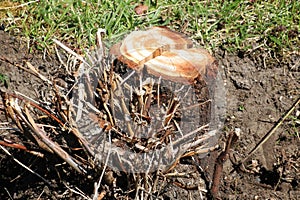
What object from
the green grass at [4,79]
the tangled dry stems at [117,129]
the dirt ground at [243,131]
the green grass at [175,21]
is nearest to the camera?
the tangled dry stems at [117,129]

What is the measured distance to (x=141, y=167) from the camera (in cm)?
248

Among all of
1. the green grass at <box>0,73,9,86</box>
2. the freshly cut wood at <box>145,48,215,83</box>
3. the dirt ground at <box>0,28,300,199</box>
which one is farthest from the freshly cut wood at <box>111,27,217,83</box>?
the green grass at <box>0,73,9,86</box>

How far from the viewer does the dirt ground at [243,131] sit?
2.68 metres

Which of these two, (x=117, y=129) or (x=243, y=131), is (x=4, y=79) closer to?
(x=117, y=129)

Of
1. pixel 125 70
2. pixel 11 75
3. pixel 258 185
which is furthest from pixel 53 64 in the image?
pixel 258 185

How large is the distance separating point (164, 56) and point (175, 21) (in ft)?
2.63

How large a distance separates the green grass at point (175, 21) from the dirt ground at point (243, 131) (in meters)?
0.09

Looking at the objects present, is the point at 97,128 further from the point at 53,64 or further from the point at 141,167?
the point at 53,64

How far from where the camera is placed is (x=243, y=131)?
2910 millimetres

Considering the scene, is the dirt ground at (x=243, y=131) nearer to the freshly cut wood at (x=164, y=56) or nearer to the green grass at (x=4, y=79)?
the green grass at (x=4, y=79)

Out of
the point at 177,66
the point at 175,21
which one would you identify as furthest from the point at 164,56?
the point at 175,21

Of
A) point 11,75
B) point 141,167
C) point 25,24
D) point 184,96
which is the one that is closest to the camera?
point 141,167

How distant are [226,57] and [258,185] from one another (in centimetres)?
79

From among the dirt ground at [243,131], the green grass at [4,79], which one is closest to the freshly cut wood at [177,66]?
the dirt ground at [243,131]
